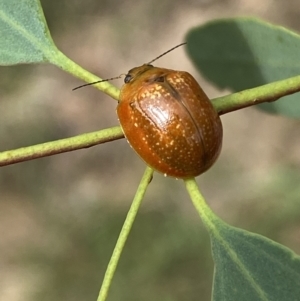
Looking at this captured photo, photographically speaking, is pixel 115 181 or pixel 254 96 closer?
pixel 254 96

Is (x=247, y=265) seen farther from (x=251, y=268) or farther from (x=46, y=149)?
(x=46, y=149)

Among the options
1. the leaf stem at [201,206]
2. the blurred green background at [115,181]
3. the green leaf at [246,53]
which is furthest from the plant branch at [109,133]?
the blurred green background at [115,181]

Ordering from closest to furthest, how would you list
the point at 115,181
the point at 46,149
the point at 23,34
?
the point at 46,149 → the point at 23,34 → the point at 115,181

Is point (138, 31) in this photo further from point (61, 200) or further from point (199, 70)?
point (199, 70)

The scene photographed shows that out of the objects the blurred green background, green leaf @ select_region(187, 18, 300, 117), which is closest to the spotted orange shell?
green leaf @ select_region(187, 18, 300, 117)

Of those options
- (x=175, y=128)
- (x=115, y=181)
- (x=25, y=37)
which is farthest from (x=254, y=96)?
(x=115, y=181)

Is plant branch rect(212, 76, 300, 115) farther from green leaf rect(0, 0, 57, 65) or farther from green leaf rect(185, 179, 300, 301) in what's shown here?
green leaf rect(0, 0, 57, 65)
